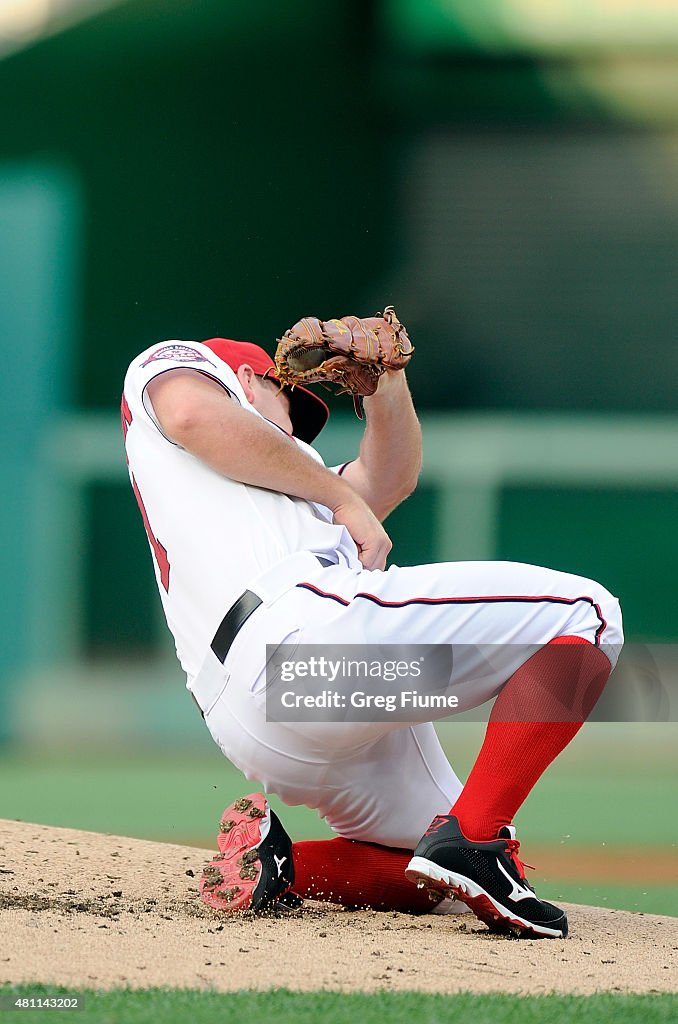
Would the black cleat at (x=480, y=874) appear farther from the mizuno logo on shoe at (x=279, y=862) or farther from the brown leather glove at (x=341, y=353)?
the brown leather glove at (x=341, y=353)

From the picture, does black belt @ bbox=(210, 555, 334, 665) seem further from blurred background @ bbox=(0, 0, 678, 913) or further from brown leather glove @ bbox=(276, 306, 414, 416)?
blurred background @ bbox=(0, 0, 678, 913)

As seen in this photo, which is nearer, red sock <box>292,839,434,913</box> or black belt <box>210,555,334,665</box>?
black belt <box>210,555,334,665</box>

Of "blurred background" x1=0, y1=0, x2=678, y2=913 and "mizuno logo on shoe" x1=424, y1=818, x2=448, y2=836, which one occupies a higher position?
"blurred background" x1=0, y1=0, x2=678, y2=913

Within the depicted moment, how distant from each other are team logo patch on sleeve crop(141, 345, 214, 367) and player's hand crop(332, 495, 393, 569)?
27 centimetres

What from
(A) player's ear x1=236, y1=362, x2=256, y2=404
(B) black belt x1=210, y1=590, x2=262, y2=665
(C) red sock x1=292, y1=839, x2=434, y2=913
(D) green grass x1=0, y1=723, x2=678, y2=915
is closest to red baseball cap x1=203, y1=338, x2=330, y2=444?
(A) player's ear x1=236, y1=362, x2=256, y2=404

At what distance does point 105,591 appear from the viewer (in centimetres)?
514

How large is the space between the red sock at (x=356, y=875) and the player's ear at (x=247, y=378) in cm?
64

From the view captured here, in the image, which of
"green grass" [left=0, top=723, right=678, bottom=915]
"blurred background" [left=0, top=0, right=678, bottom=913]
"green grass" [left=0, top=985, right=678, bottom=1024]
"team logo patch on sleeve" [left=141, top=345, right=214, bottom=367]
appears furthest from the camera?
"blurred background" [left=0, top=0, right=678, bottom=913]

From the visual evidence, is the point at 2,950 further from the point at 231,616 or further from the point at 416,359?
the point at 416,359

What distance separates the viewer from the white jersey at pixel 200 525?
5.53 ft

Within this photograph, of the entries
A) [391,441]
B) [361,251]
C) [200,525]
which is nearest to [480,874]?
[200,525]

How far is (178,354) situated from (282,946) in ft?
2.53

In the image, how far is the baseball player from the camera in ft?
5.41

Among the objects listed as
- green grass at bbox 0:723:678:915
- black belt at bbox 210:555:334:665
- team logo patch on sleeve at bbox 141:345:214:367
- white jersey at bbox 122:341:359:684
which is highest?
team logo patch on sleeve at bbox 141:345:214:367
